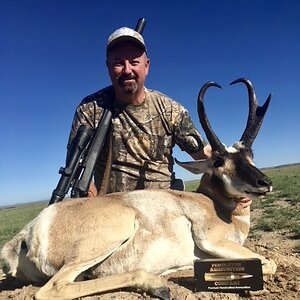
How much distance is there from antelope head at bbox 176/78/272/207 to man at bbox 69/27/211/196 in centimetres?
142

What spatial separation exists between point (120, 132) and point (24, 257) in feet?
11.3

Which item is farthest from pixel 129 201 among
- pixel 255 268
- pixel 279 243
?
pixel 279 243

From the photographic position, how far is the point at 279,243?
9492 mm

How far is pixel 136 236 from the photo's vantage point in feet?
17.5

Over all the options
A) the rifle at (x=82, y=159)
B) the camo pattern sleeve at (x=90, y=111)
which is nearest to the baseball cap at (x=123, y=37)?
the camo pattern sleeve at (x=90, y=111)

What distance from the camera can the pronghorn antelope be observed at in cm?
468

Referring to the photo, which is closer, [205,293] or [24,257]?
[205,293]

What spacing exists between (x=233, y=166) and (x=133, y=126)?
258 cm

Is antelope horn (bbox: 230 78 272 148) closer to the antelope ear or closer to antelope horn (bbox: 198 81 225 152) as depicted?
antelope horn (bbox: 198 81 225 152)

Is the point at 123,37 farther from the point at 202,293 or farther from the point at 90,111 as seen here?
the point at 202,293

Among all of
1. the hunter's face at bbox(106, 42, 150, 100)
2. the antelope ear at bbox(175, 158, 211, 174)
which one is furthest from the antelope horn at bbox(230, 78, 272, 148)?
the hunter's face at bbox(106, 42, 150, 100)

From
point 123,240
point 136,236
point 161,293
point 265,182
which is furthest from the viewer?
point 265,182

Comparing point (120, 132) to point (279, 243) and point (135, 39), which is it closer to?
point (135, 39)

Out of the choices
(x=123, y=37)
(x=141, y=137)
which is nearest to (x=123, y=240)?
(x=141, y=137)
